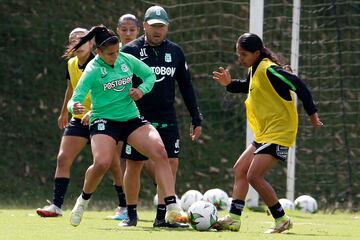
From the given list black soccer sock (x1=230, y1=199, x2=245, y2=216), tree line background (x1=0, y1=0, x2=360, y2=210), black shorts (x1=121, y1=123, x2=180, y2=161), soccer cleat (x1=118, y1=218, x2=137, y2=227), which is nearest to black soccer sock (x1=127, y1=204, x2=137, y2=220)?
soccer cleat (x1=118, y1=218, x2=137, y2=227)

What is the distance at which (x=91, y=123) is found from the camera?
9062 mm

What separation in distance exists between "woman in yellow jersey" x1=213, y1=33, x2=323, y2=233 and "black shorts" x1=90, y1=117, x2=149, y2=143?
0.98 m

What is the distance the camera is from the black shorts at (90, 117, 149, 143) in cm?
893

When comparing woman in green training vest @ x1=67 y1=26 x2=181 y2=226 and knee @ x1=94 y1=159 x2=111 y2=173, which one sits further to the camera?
woman in green training vest @ x1=67 y1=26 x2=181 y2=226

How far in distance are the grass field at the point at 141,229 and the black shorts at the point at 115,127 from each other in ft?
2.57

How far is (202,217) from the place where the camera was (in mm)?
8922

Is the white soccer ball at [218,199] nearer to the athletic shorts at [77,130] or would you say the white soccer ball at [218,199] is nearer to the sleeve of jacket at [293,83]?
the athletic shorts at [77,130]

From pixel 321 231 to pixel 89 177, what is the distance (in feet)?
7.22

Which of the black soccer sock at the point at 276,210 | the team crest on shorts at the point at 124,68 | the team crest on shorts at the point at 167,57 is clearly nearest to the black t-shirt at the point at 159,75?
the team crest on shorts at the point at 167,57

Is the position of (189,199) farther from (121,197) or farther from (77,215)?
(77,215)

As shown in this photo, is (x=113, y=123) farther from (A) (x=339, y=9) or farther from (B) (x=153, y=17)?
(A) (x=339, y=9)

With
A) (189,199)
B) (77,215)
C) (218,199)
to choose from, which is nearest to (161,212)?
(77,215)

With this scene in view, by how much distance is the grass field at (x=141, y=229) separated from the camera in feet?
26.5

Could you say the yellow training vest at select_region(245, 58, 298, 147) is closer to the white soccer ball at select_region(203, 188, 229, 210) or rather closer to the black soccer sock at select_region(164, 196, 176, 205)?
the black soccer sock at select_region(164, 196, 176, 205)
